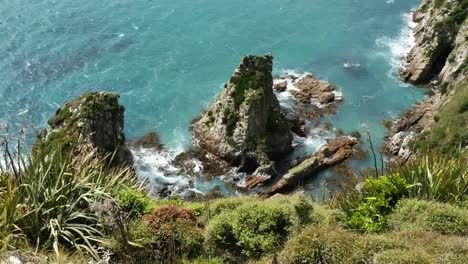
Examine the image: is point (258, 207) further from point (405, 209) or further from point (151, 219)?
point (405, 209)

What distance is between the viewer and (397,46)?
60094 millimetres

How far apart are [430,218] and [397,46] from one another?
163 feet

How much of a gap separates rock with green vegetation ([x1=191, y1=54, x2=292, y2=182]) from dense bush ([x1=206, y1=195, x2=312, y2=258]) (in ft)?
86.9

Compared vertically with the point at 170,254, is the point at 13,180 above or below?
above

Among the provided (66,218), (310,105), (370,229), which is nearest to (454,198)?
(370,229)

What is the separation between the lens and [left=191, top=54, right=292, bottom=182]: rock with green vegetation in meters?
43.0

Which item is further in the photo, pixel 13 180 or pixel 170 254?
pixel 13 180

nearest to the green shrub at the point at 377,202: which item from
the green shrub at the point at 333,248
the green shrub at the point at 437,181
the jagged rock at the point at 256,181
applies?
the green shrub at the point at 437,181

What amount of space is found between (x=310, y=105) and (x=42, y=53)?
1236 inches

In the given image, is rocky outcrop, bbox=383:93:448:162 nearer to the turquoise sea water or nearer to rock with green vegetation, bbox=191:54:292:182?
the turquoise sea water

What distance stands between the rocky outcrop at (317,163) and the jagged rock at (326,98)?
5860 mm

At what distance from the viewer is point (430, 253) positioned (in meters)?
11.9

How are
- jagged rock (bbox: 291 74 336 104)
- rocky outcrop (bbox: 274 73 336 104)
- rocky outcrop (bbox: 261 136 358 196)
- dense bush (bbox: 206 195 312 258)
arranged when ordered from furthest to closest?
jagged rock (bbox: 291 74 336 104) < rocky outcrop (bbox: 274 73 336 104) < rocky outcrop (bbox: 261 136 358 196) < dense bush (bbox: 206 195 312 258)

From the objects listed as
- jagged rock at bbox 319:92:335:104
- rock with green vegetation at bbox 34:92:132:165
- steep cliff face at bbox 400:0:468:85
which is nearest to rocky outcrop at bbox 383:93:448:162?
steep cliff face at bbox 400:0:468:85
